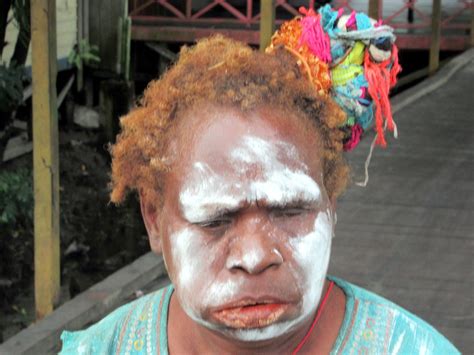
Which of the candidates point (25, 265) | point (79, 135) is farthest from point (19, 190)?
point (79, 135)

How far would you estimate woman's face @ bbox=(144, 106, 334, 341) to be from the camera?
190cm

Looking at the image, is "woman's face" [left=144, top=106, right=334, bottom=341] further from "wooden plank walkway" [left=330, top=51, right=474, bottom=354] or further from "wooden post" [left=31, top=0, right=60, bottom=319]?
"wooden post" [left=31, top=0, right=60, bottom=319]

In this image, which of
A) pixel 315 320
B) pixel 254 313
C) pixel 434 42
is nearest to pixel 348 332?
pixel 315 320

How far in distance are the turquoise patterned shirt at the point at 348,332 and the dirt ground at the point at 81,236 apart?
5.19m

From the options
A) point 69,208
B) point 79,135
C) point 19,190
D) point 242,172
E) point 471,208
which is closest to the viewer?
point 242,172

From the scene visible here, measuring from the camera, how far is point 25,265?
28.6ft

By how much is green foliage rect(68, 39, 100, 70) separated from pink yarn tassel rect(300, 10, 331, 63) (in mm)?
10620

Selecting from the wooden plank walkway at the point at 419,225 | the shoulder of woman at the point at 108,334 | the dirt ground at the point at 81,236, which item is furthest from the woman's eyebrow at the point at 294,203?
the dirt ground at the point at 81,236

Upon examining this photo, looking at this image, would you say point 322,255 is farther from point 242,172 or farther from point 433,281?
point 433,281

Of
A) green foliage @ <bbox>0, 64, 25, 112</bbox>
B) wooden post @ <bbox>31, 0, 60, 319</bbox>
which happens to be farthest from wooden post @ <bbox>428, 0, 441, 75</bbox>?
→ wooden post @ <bbox>31, 0, 60, 319</bbox>

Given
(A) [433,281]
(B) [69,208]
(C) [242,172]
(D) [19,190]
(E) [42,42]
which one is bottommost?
(B) [69,208]

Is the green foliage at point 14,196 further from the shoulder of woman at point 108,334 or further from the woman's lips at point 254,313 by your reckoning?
the woman's lips at point 254,313

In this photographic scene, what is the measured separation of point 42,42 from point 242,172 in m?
3.62

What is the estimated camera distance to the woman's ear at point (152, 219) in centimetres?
211
